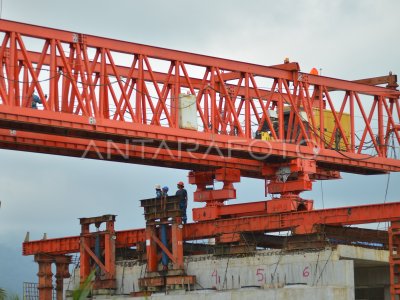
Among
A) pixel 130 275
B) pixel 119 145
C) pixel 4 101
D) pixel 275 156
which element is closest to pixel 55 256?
pixel 130 275

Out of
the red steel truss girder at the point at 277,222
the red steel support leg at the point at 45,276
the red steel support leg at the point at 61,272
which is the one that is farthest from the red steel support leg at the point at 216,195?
the red steel support leg at the point at 45,276

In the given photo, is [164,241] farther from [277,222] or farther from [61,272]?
[61,272]

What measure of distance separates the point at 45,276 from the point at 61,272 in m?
1.70

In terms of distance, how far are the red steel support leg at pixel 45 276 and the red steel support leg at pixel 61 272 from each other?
75 centimetres

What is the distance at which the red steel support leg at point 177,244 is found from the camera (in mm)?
38750

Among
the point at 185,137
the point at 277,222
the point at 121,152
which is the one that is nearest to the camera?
the point at 185,137

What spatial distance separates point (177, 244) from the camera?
39.0m

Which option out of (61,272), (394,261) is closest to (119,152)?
(61,272)

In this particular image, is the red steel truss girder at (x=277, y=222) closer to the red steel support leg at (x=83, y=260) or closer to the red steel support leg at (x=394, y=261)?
the red steel support leg at (x=394, y=261)

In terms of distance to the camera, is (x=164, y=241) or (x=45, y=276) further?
(x=45, y=276)

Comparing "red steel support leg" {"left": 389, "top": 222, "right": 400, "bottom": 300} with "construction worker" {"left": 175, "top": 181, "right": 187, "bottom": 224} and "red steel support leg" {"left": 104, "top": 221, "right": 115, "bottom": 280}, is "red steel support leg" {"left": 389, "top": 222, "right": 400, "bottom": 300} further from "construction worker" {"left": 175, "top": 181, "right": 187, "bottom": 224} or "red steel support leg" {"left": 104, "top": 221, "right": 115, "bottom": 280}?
"red steel support leg" {"left": 104, "top": 221, "right": 115, "bottom": 280}

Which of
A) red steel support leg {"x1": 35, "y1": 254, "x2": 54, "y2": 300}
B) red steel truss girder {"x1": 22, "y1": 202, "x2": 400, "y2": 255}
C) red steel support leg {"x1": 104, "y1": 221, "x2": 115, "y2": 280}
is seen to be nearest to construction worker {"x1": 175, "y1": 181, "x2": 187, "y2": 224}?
red steel truss girder {"x1": 22, "y1": 202, "x2": 400, "y2": 255}

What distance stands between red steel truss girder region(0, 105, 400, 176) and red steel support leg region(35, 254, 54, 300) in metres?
10.8

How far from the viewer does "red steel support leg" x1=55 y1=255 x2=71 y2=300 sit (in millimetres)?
47781
